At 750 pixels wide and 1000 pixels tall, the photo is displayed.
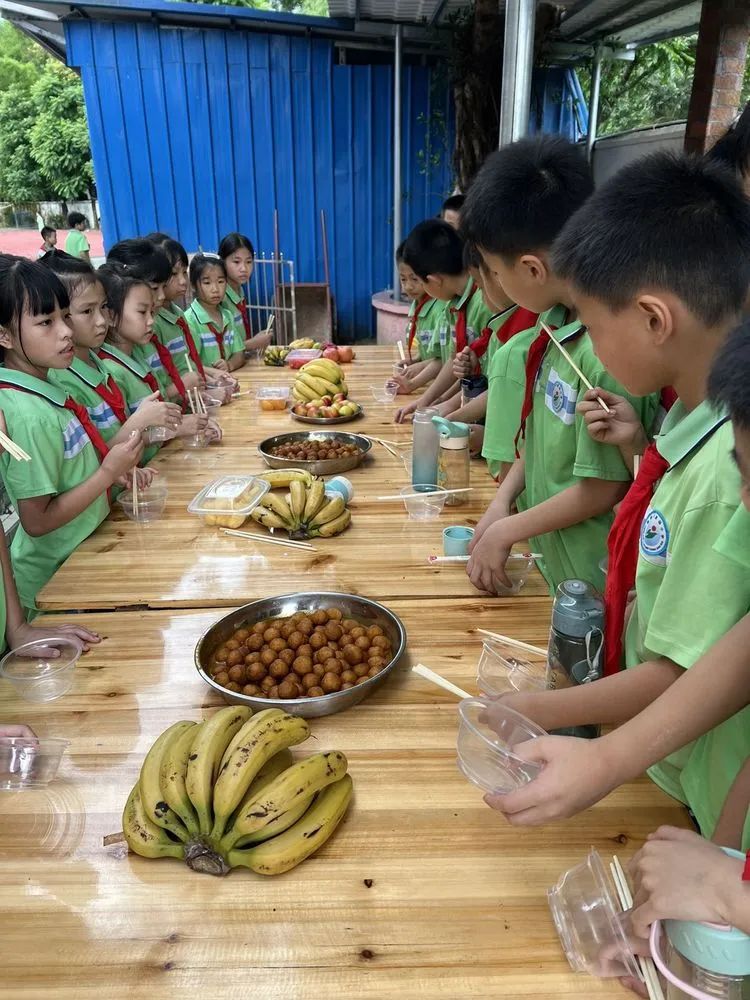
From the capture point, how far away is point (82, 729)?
1350 millimetres

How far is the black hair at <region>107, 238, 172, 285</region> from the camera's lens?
344cm

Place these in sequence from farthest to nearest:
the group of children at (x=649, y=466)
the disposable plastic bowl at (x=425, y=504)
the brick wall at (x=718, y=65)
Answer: the brick wall at (x=718, y=65), the disposable plastic bowl at (x=425, y=504), the group of children at (x=649, y=466)

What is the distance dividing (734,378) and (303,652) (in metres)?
1.00

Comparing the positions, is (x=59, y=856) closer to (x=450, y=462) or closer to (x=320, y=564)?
(x=320, y=564)

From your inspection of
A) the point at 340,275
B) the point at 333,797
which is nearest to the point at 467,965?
the point at 333,797

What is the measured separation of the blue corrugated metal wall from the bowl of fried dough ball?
7.63m

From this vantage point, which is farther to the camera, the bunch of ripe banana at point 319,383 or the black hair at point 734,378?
the bunch of ripe banana at point 319,383

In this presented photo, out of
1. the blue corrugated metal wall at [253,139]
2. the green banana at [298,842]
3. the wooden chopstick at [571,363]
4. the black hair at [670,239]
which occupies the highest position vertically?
the blue corrugated metal wall at [253,139]

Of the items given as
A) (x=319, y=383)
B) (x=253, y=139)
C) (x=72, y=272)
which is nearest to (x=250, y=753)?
(x=72, y=272)

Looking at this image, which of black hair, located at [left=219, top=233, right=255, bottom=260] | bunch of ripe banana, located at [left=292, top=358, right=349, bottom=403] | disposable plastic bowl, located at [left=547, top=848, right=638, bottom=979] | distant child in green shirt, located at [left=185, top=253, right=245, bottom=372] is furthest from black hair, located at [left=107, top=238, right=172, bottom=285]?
disposable plastic bowl, located at [left=547, top=848, right=638, bottom=979]

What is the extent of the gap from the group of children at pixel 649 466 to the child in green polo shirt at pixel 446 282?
1706mm

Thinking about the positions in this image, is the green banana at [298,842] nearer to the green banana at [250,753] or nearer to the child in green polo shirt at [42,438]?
the green banana at [250,753]

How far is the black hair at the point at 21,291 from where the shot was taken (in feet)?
6.89

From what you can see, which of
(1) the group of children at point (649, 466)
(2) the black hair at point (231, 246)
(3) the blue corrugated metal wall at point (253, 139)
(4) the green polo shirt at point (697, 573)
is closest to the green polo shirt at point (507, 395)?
(1) the group of children at point (649, 466)
